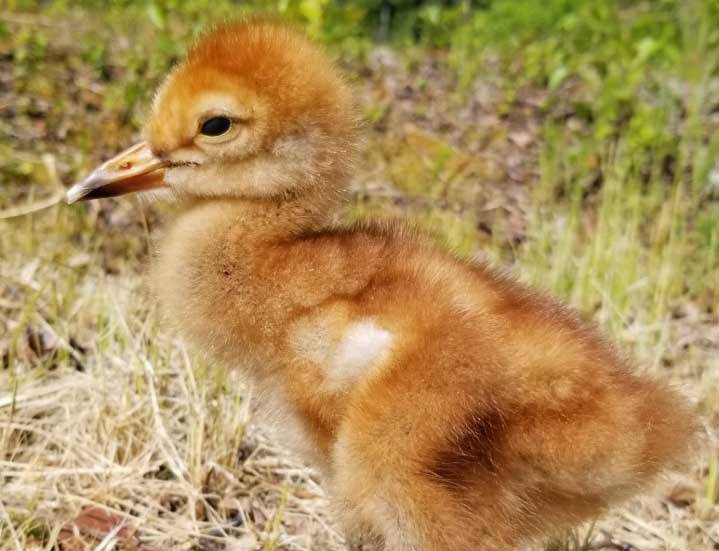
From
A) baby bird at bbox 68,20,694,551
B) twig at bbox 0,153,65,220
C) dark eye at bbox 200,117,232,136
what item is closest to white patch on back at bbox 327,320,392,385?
baby bird at bbox 68,20,694,551

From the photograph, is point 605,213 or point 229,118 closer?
point 229,118

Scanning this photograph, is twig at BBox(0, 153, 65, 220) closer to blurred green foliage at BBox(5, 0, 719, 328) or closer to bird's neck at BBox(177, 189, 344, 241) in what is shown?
blurred green foliage at BBox(5, 0, 719, 328)

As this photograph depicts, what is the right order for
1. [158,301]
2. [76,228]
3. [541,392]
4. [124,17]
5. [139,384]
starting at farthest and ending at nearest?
[124,17] → [76,228] → [139,384] → [158,301] → [541,392]

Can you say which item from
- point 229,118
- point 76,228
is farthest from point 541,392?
point 76,228

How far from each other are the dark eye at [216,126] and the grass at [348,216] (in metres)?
0.42

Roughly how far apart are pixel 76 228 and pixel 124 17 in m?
3.75

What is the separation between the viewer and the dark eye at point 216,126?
5.24ft

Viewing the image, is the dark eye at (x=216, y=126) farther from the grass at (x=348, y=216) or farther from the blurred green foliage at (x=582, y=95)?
the grass at (x=348, y=216)

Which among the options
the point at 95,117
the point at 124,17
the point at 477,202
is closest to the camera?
the point at 477,202

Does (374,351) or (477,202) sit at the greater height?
(374,351)

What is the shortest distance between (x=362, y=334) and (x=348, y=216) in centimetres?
A: 164

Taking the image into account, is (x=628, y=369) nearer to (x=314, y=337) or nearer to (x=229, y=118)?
(x=314, y=337)

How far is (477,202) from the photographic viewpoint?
407 cm

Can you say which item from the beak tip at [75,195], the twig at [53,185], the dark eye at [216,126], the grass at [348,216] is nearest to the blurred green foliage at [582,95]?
the grass at [348,216]
